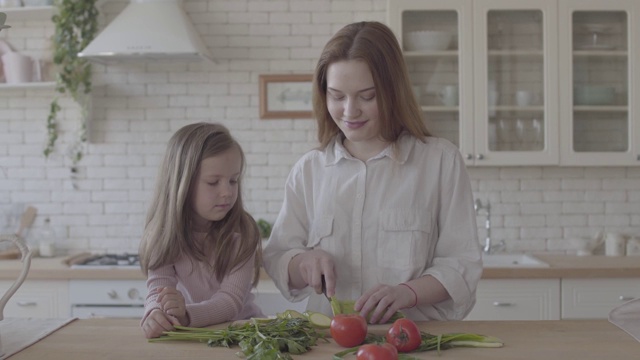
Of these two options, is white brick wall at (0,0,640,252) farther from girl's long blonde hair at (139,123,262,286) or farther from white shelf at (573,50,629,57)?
girl's long blonde hair at (139,123,262,286)

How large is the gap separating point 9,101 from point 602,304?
3307 millimetres

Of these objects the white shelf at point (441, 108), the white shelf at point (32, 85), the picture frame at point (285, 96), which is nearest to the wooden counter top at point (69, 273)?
the white shelf at point (32, 85)

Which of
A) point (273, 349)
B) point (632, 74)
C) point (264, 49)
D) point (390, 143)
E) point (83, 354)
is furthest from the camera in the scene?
point (264, 49)

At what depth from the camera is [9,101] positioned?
4344mm

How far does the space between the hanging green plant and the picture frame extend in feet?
3.10

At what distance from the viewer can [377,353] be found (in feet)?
4.74

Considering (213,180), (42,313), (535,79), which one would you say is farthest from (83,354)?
(535,79)

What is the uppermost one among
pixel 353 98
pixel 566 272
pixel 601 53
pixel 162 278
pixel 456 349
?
pixel 601 53

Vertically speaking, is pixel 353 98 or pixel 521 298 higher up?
pixel 353 98

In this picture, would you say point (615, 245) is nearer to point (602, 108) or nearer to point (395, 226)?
point (602, 108)

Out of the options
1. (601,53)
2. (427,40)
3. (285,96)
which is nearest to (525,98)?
(601,53)

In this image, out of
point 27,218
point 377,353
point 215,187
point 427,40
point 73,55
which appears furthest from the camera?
point 27,218

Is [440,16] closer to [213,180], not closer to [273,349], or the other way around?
[213,180]

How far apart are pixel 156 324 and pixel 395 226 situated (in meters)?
0.66
